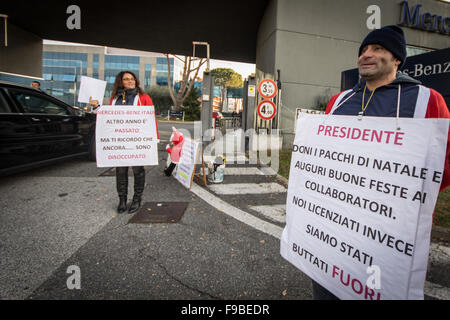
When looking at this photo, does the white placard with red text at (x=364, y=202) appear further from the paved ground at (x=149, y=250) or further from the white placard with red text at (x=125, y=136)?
the white placard with red text at (x=125, y=136)

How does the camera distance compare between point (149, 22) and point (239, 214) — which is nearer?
point (239, 214)

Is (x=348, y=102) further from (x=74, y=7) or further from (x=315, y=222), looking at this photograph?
(x=74, y=7)

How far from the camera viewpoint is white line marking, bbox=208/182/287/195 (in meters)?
4.65

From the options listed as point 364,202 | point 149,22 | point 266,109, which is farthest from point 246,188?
point 149,22

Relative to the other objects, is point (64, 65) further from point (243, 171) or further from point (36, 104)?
point (243, 171)

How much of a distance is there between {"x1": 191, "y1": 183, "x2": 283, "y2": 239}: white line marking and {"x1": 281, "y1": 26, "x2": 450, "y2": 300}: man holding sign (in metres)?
1.64

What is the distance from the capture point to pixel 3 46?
13.9m

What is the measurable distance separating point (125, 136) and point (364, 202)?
327 cm

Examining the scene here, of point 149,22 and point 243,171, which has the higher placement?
point 149,22

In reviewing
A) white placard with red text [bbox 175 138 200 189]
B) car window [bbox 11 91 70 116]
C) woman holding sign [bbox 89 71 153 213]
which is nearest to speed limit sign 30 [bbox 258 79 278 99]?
white placard with red text [bbox 175 138 200 189]

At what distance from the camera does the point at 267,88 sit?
690 cm

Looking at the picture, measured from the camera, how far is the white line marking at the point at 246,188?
15.3 feet

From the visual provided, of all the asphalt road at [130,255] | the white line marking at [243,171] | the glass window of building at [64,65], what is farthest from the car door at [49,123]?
the glass window of building at [64,65]
